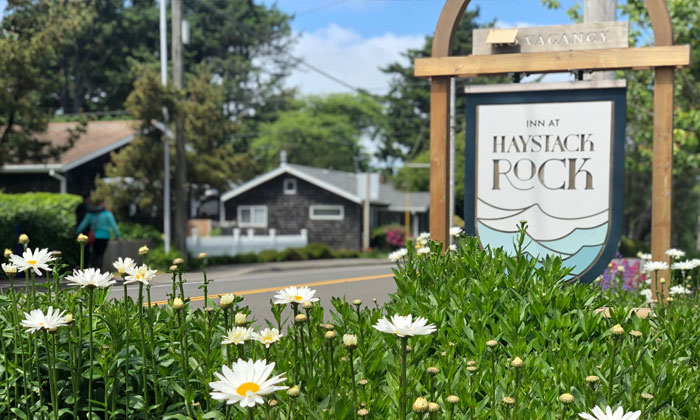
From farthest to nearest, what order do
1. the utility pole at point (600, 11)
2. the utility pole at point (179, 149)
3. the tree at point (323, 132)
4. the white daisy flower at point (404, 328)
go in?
the tree at point (323, 132) → the utility pole at point (179, 149) → the utility pole at point (600, 11) → the white daisy flower at point (404, 328)

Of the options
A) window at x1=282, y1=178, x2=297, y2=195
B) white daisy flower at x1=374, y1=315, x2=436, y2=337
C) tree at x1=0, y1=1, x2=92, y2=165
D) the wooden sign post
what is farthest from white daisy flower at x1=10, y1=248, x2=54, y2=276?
window at x1=282, y1=178, x2=297, y2=195

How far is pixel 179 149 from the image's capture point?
18109mm

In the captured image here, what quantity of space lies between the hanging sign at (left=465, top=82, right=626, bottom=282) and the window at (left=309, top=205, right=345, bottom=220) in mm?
27342

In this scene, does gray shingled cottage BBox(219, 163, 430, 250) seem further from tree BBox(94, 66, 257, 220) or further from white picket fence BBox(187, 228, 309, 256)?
tree BBox(94, 66, 257, 220)

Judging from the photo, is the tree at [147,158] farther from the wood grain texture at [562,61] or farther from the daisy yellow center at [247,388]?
the daisy yellow center at [247,388]

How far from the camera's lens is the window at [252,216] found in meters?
33.7

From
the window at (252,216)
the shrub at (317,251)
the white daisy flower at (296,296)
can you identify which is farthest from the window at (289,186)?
the white daisy flower at (296,296)

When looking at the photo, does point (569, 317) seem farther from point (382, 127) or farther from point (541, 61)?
point (382, 127)

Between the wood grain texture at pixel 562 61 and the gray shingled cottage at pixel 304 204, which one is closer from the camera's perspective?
the wood grain texture at pixel 562 61

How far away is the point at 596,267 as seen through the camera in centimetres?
495

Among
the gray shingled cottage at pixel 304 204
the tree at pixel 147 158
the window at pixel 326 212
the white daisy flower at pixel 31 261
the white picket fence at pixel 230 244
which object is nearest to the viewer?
the white daisy flower at pixel 31 261

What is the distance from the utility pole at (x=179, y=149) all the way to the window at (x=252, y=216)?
15456mm

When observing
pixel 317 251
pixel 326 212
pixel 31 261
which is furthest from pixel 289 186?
pixel 31 261

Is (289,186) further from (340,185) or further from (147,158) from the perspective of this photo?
(147,158)
